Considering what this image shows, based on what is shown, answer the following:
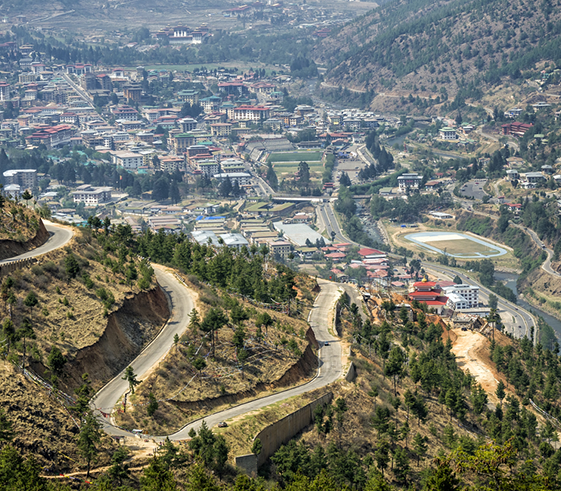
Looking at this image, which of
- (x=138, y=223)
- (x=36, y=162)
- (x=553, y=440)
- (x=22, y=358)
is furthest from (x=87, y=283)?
(x=36, y=162)

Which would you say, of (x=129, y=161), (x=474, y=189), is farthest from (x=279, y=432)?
(x=129, y=161)

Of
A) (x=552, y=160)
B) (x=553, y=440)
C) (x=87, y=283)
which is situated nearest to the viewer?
(x=87, y=283)

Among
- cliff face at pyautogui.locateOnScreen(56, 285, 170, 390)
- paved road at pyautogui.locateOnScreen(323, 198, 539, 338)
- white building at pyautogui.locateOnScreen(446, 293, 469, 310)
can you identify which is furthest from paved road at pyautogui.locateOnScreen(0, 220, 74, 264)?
white building at pyautogui.locateOnScreen(446, 293, 469, 310)

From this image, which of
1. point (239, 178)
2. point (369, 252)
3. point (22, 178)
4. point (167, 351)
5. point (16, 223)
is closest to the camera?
point (167, 351)

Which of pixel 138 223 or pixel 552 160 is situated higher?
pixel 552 160

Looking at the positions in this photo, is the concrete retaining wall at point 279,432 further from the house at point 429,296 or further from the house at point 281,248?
the house at point 281,248

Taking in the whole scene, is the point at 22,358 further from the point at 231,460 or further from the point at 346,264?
the point at 346,264

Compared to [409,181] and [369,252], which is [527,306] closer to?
[369,252]

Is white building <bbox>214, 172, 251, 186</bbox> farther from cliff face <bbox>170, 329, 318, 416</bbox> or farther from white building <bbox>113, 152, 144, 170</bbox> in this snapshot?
cliff face <bbox>170, 329, 318, 416</bbox>
